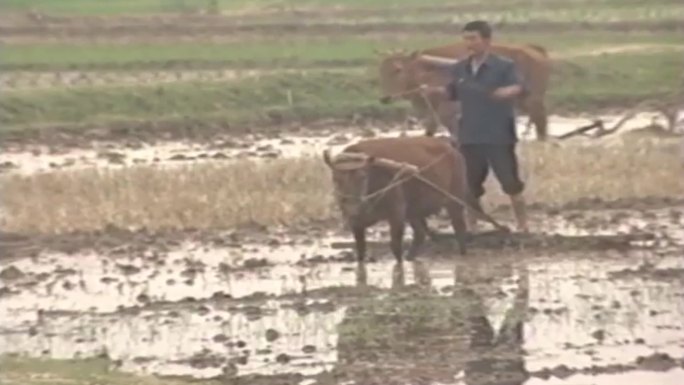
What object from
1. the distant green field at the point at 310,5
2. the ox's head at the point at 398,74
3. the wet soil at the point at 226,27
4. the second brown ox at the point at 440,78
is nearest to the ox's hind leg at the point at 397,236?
the second brown ox at the point at 440,78

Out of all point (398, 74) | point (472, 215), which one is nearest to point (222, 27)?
point (398, 74)

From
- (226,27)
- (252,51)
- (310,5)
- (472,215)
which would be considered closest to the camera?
(472,215)

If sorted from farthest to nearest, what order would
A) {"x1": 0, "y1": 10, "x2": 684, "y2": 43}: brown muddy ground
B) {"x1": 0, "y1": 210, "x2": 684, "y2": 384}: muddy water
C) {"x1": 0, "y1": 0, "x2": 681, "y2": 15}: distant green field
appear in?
{"x1": 0, "y1": 0, "x2": 681, "y2": 15}: distant green field < {"x1": 0, "y1": 10, "x2": 684, "y2": 43}: brown muddy ground < {"x1": 0, "y1": 210, "x2": 684, "y2": 384}: muddy water

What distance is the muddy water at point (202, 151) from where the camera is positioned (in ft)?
51.9

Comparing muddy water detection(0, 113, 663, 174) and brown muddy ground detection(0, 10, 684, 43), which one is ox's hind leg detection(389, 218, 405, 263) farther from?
brown muddy ground detection(0, 10, 684, 43)

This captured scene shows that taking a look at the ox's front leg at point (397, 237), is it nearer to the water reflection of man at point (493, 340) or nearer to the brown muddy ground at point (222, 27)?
the water reflection of man at point (493, 340)

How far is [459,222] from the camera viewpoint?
10.9 metres

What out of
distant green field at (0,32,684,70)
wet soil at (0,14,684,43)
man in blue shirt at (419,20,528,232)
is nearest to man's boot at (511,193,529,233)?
man in blue shirt at (419,20,528,232)

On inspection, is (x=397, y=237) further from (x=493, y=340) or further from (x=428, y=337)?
(x=493, y=340)

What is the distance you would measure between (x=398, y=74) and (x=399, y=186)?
4.81 metres

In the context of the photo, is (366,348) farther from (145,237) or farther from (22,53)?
(22,53)

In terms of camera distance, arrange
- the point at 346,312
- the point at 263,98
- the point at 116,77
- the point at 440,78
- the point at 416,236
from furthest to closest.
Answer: the point at 116,77
the point at 263,98
the point at 440,78
the point at 416,236
the point at 346,312

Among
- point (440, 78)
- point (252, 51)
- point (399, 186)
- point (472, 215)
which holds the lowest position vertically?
point (472, 215)

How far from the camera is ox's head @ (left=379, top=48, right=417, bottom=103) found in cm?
1509
